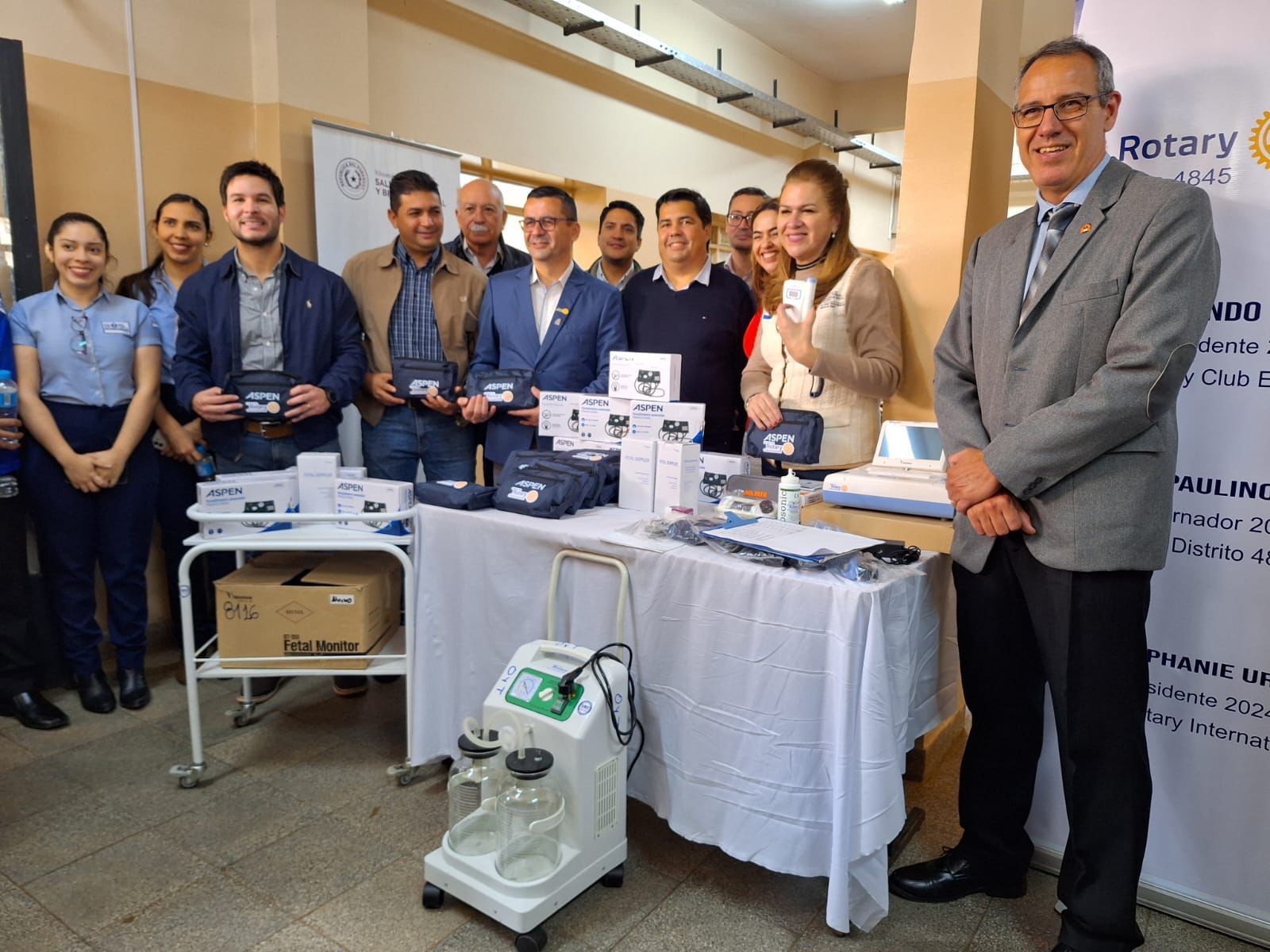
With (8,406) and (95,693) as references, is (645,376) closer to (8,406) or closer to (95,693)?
(8,406)

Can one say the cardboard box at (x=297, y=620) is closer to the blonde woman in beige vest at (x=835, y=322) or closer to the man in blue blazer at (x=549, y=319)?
the man in blue blazer at (x=549, y=319)

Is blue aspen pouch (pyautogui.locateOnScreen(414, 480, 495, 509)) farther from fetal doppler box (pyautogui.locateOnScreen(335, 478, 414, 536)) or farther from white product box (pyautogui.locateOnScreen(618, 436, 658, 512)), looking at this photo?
white product box (pyautogui.locateOnScreen(618, 436, 658, 512))

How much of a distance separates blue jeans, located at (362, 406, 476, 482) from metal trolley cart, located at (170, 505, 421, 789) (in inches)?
27.3

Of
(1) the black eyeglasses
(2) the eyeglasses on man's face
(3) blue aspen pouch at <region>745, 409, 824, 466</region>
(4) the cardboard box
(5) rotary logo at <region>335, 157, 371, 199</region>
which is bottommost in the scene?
(4) the cardboard box

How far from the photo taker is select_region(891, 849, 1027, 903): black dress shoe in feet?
6.32

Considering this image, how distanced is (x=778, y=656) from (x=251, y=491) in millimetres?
1528

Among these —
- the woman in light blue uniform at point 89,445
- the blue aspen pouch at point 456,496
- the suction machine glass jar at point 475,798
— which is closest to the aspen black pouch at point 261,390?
the woman in light blue uniform at point 89,445

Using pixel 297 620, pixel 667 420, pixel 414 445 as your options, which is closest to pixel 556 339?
pixel 414 445

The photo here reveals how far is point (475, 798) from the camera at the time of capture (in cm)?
190

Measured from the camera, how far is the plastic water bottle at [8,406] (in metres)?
2.66

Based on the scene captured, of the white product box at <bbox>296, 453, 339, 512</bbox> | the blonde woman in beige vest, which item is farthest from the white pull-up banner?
the white product box at <bbox>296, 453, 339, 512</bbox>

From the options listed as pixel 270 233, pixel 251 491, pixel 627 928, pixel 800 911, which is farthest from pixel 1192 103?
pixel 270 233

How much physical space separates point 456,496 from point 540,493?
0.27 metres

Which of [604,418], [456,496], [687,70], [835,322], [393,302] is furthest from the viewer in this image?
[687,70]
